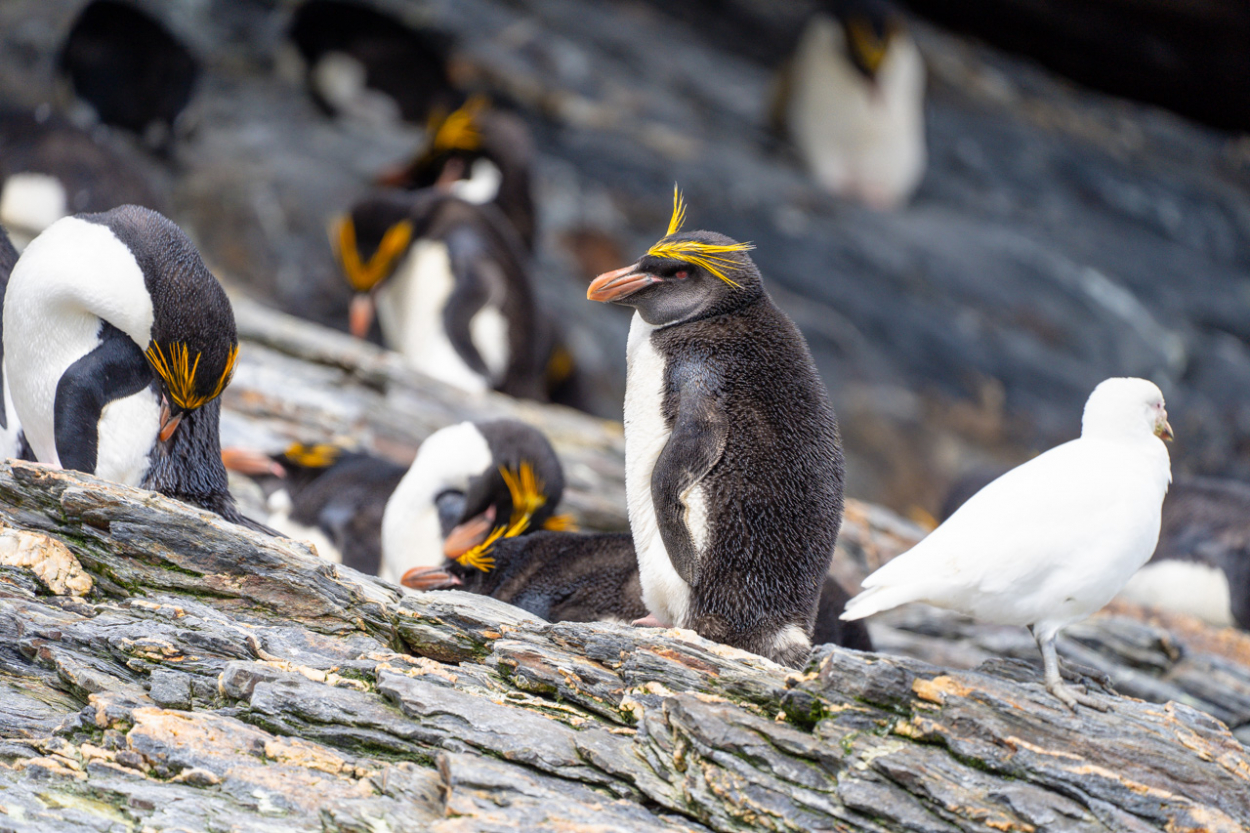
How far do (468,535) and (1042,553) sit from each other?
2.47 m

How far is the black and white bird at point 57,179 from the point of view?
23.9ft

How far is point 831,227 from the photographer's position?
11031 millimetres

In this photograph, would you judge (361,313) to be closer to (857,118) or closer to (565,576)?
(565,576)

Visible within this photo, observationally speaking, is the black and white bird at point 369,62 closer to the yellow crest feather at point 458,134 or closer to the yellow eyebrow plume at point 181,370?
the yellow crest feather at point 458,134

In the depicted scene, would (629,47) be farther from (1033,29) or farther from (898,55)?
(1033,29)

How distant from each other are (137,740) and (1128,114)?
12.2 m

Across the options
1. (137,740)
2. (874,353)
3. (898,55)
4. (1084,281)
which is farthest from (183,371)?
(1084,281)

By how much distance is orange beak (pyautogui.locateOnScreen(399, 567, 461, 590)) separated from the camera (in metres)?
4.51

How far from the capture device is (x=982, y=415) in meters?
10.9

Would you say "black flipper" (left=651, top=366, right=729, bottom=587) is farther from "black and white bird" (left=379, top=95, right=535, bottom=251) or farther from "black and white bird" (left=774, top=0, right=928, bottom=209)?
"black and white bird" (left=774, top=0, right=928, bottom=209)

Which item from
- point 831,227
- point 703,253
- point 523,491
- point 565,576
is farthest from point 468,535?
point 831,227

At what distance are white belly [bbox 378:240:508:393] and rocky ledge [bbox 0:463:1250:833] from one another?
192 inches

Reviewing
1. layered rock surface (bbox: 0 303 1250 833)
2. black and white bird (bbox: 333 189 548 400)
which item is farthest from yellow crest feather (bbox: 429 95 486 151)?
layered rock surface (bbox: 0 303 1250 833)

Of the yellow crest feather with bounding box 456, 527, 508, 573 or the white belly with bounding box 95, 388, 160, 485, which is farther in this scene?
the yellow crest feather with bounding box 456, 527, 508, 573
